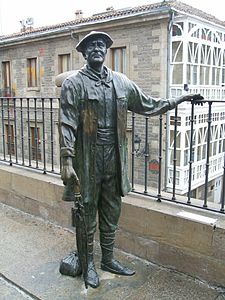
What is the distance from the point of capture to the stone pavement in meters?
2.48

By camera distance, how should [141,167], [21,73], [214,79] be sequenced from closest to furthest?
[141,167] → [214,79] → [21,73]

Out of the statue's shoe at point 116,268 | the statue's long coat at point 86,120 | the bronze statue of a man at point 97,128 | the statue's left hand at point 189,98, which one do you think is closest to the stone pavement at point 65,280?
the statue's shoe at point 116,268

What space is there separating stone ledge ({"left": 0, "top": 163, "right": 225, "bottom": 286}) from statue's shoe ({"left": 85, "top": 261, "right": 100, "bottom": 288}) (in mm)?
569

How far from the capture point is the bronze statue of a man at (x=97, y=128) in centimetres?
230

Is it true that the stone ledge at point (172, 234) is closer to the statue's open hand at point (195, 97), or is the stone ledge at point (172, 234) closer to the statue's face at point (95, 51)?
the statue's open hand at point (195, 97)

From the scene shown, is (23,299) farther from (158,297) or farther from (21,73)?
(21,73)

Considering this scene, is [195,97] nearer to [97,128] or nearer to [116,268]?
[97,128]

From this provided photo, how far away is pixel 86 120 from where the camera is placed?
235 cm

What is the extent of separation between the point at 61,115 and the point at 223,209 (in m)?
1.52

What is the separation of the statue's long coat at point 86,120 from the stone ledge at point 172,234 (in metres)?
0.55

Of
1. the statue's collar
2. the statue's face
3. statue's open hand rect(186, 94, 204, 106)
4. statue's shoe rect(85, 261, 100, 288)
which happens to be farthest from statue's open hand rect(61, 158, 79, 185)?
statue's open hand rect(186, 94, 204, 106)

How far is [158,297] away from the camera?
2461mm

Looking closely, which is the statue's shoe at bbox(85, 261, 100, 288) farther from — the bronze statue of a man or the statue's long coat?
the statue's long coat

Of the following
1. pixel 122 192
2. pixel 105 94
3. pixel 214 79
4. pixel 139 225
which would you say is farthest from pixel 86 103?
pixel 214 79
